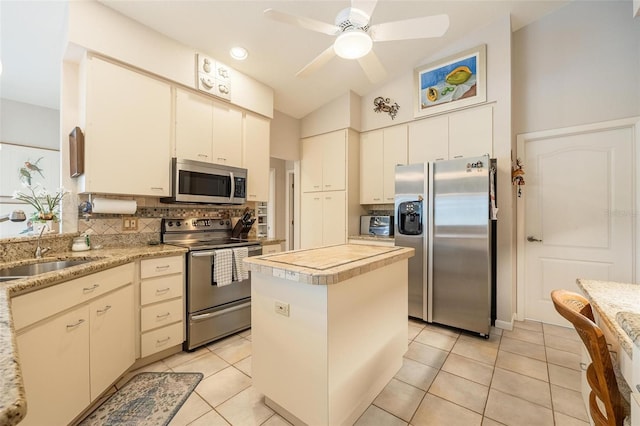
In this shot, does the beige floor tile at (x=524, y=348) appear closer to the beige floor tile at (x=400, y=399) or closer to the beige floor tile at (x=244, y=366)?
the beige floor tile at (x=400, y=399)

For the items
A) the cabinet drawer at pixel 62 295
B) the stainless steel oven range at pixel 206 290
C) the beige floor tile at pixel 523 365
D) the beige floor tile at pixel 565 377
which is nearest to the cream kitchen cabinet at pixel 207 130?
the stainless steel oven range at pixel 206 290

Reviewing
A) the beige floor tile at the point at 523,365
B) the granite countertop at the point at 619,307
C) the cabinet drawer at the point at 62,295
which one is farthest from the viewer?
the beige floor tile at the point at 523,365

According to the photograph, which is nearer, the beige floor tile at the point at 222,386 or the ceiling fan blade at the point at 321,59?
the beige floor tile at the point at 222,386

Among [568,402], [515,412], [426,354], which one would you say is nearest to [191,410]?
[426,354]

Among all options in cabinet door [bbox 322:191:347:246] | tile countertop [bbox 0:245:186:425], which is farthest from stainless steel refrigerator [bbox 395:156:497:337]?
tile countertop [bbox 0:245:186:425]

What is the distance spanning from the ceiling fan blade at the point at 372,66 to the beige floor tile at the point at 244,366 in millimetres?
2526

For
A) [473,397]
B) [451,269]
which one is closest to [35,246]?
[473,397]

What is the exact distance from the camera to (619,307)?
114 centimetres

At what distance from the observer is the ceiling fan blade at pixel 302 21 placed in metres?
1.65

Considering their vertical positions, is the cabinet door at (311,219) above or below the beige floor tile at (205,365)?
above

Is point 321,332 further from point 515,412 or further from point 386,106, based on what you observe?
point 386,106

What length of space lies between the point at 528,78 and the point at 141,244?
455 cm

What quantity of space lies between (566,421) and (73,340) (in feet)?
9.48

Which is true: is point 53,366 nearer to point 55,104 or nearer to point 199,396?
point 199,396
